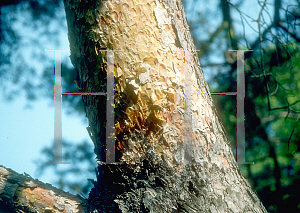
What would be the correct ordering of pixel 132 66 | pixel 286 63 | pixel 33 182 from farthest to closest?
pixel 286 63, pixel 33 182, pixel 132 66

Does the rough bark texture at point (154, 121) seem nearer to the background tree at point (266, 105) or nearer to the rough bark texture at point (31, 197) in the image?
the rough bark texture at point (31, 197)

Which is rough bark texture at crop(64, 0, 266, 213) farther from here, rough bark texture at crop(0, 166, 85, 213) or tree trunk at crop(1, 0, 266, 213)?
rough bark texture at crop(0, 166, 85, 213)

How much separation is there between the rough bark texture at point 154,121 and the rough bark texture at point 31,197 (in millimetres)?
108

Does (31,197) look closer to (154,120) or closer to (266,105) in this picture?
(154,120)

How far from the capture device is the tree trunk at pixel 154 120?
1.34 feet

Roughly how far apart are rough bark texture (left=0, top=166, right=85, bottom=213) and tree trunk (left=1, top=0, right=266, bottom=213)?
108 millimetres

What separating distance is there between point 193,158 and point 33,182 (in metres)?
0.43

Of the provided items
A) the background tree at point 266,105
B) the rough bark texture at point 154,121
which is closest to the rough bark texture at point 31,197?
the rough bark texture at point 154,121

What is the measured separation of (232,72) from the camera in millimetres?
1201

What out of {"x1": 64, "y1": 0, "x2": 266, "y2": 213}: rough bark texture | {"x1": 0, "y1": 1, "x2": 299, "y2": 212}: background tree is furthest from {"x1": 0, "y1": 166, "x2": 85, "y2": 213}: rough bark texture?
{"x1": 0, "y1": 1, "x2": 299, "y2": 212}: background tree

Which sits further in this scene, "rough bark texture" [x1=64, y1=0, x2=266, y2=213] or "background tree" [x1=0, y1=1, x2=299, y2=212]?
"background tree" [x1=0, y1=1, x2=299, y2=212]

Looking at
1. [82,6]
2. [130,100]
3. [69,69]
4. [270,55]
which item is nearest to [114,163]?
[130,100]

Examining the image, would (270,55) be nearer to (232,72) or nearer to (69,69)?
(232,72)

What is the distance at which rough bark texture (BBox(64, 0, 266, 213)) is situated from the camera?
41cm
